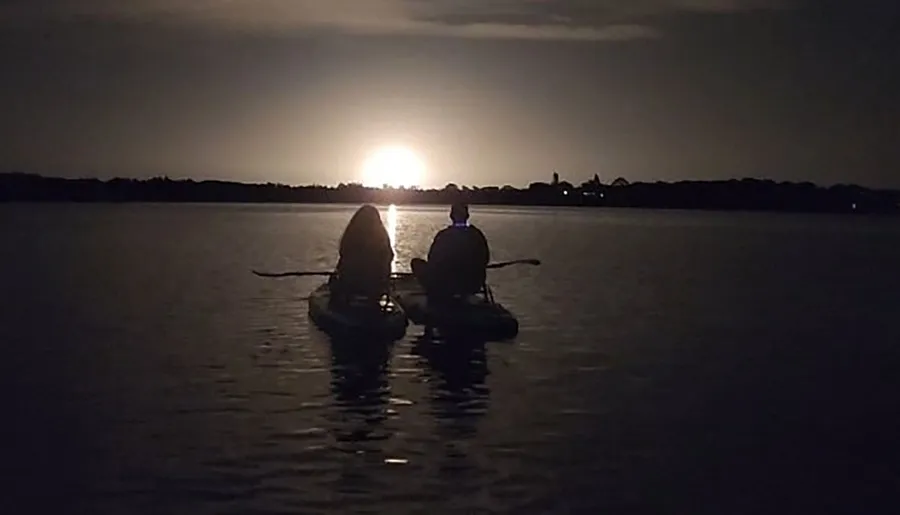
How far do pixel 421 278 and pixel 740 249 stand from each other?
46621 mm

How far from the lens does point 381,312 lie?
22.8 meters

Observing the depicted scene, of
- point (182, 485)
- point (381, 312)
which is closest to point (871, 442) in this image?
point (182, 485)

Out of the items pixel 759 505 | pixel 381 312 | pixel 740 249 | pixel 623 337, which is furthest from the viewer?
pixel 740 249

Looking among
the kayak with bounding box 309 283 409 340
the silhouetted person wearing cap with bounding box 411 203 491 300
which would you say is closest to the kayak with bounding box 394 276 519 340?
the silhouetted person wearing cap with bounding box 411 203 491 300

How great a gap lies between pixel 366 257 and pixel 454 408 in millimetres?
6582

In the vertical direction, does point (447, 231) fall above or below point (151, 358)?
above

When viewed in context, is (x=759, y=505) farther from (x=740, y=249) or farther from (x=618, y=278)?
(x=740, y=249)

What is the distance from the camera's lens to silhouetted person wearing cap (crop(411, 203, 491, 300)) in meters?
23.9

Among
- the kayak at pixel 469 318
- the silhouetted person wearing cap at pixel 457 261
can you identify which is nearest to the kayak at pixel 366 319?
the kayak at pixel 469 318

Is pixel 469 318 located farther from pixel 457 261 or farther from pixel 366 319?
pixel 366 319

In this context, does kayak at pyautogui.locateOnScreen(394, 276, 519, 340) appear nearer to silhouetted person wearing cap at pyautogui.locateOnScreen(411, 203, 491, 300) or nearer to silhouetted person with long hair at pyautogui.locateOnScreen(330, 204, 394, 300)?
silhouetted person wearing cap at pyautogui.locateOnScreen(411, 203, 491, 300)

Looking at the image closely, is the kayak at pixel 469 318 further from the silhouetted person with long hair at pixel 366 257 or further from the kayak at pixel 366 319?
the silhouetted person with long hair at pixel 366 257

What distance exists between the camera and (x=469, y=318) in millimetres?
23219

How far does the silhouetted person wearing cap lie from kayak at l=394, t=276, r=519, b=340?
0.28 m
